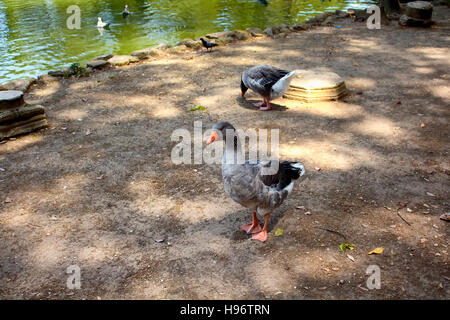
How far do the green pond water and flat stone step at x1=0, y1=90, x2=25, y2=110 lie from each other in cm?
503

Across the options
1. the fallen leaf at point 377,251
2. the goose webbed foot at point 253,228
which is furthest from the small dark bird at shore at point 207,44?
the fallen leaf at point 377,251

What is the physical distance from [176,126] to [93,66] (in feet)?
16.8

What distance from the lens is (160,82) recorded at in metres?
10.3

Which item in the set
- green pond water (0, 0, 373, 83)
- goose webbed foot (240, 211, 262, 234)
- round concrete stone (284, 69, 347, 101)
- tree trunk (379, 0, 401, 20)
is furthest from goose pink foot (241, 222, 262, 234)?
tree trunk (379, 0, 401, 20)

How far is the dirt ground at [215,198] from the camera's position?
13.8 ft

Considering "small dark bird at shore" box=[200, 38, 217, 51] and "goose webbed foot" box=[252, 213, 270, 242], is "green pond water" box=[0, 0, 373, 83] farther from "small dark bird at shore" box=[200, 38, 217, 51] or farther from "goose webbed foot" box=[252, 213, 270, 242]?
"goose webbed foot" box=[252, 213, 270, 242]

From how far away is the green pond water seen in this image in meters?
14.0

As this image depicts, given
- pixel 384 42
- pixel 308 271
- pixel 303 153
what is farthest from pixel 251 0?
pixel 308 271

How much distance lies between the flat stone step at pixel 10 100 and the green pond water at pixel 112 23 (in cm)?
503

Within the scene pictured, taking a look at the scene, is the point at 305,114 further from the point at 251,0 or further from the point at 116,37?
the point at 251,0

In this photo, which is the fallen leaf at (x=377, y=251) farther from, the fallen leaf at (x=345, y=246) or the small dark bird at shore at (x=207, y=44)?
the small dark bird at shore at (x=207, y=44)

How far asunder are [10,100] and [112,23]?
39.9ft

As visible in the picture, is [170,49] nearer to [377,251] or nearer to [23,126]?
[23,126]

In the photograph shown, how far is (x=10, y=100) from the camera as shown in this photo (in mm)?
7504
